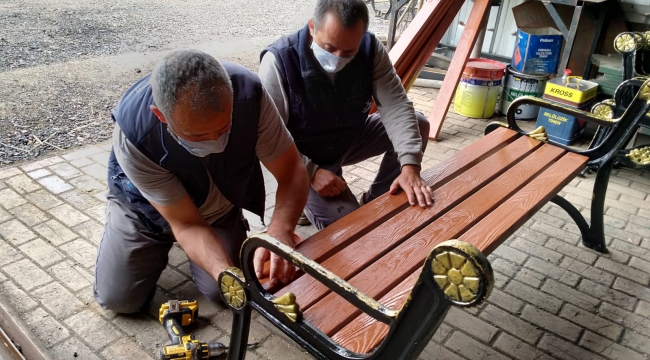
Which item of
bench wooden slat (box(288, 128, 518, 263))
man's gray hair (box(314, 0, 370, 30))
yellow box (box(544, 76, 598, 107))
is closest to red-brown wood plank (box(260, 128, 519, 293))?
bench wooden slat (box(288, 128, 518, 263))

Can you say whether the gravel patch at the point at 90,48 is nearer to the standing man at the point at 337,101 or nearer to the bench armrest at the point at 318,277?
the standing man at the point at 337,101

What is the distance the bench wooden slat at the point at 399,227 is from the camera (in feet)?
5.05

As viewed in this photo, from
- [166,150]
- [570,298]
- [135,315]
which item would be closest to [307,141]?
[166,150]

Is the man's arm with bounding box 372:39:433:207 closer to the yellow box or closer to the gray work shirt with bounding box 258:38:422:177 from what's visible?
the gray work shirt with bounding box 258:38:422:177

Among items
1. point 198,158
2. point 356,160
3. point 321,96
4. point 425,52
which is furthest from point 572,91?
point 198,158

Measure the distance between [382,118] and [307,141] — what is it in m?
0.41

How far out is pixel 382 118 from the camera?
8.41ft

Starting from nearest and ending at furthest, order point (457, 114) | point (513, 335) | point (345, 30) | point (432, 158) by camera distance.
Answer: point (345, 30), point (513, 335), point (432, 158), point (457, 114)

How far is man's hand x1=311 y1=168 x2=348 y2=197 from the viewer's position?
8.29 ft

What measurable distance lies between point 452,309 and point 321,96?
46.3 inches

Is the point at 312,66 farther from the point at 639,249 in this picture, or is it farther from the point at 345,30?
the point at 639,249

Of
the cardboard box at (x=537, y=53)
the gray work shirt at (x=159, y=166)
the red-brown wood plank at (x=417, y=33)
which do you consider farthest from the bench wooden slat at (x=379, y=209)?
the cardboard box at (x=537, y=53)

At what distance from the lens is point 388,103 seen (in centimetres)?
252

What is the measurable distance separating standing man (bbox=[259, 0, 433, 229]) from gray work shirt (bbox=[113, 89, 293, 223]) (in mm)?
371
